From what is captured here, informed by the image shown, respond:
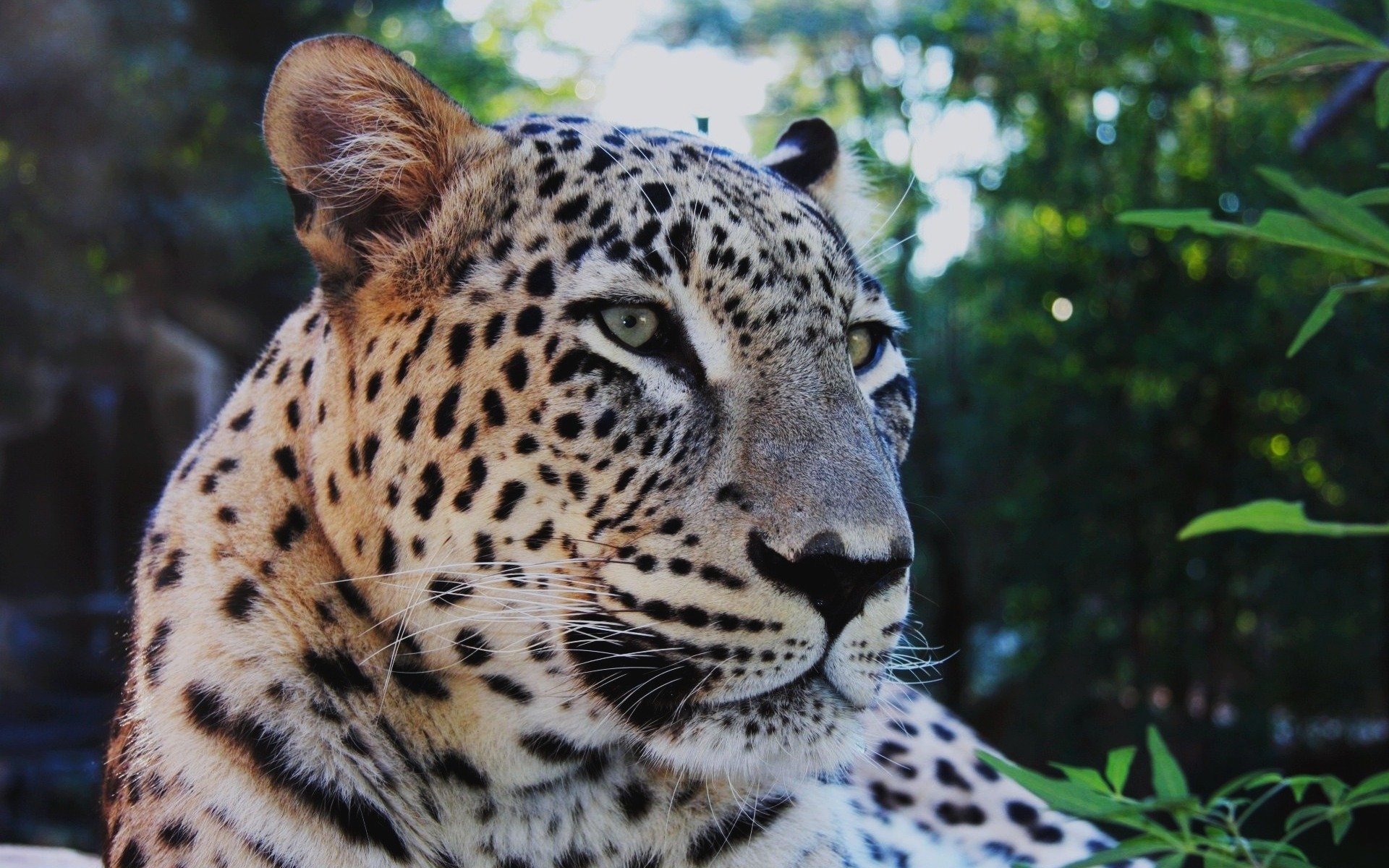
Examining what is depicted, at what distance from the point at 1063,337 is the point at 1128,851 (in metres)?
10.5

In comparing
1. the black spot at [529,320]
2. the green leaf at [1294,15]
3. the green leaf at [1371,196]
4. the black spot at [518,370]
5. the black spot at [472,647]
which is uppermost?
the green leaf at [1294,15]

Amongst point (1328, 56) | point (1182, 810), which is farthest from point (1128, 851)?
point (1328, 56)

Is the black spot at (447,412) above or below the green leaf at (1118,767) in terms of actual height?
above

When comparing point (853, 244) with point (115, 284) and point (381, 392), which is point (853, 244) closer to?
point (381, 392)

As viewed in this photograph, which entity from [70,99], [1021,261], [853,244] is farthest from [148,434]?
[853,244]

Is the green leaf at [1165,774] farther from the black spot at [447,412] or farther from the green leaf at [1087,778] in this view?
the black spot at [447,412]

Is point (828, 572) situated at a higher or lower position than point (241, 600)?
higher

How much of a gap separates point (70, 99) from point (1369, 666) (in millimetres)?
13690

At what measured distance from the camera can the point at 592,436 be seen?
2.63 meters

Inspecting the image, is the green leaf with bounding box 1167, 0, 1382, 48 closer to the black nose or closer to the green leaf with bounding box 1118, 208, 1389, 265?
Result: the green leaf with bounding box 1118, 208, 1389, 265

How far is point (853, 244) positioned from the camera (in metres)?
3.45

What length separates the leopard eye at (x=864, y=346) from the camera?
10.2 ft

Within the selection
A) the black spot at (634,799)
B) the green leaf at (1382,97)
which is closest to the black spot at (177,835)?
the black spot at (634,799)

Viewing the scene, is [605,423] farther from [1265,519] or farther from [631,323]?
[1265,519]
